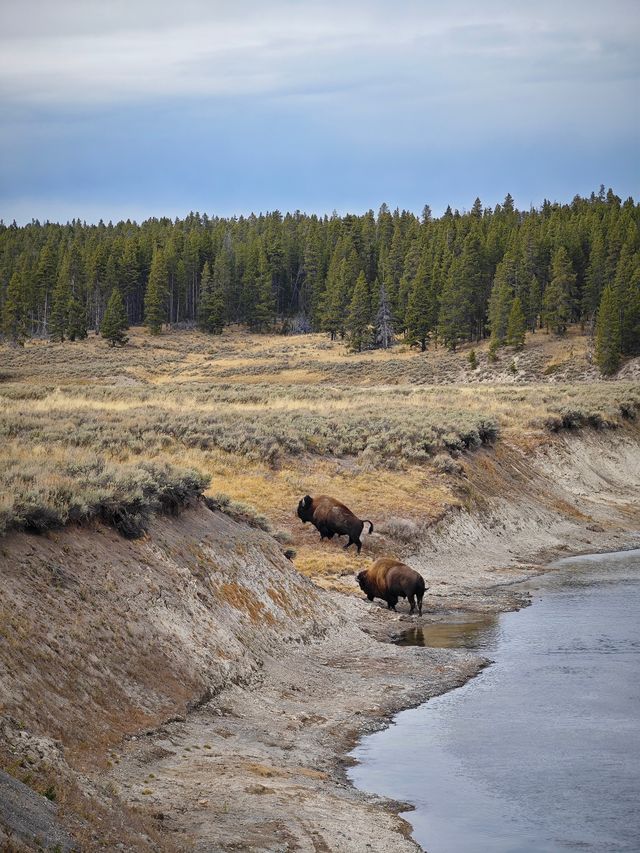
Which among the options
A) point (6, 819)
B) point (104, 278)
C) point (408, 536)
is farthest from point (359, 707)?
point (104, 278)

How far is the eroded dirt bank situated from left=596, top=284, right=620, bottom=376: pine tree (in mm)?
68575

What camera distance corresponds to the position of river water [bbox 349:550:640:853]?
35.4 feet

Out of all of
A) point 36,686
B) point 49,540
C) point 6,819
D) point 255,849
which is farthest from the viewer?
point 49,540

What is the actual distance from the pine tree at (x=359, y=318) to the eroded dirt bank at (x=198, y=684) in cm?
8857

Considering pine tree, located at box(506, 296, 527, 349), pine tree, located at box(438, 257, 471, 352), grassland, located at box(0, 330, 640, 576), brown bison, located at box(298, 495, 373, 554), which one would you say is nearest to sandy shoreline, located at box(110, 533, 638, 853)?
grassland, located at box(0, 330, 640, 576)

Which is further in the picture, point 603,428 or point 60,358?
point 60,358

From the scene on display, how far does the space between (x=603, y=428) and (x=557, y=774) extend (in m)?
39.2

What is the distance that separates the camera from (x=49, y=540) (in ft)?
49.8

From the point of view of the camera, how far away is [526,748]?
13.6 meters

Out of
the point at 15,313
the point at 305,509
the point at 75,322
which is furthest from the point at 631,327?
the point at 15,313

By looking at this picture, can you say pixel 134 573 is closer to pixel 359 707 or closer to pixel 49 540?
pixel 49 540

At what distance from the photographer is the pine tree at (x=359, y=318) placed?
373ft

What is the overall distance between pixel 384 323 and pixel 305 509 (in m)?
90.9

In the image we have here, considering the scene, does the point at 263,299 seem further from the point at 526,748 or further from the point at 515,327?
the point at 526,748
